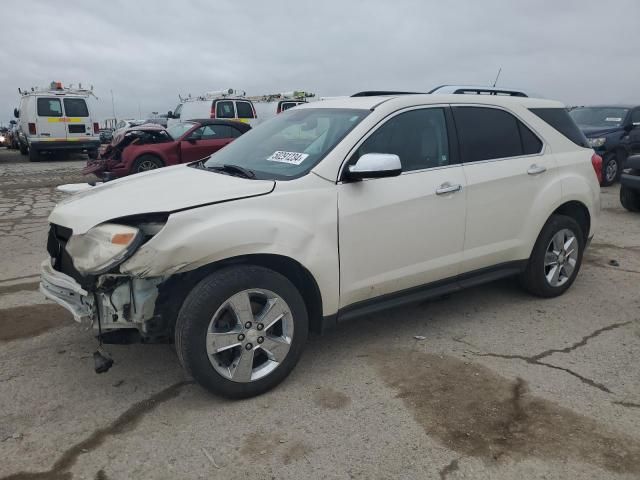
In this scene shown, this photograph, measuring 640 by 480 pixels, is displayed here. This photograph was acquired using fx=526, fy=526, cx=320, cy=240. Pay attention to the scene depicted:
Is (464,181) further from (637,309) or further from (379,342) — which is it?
(637,309)

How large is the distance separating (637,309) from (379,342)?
2347 mm

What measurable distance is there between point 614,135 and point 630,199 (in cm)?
324

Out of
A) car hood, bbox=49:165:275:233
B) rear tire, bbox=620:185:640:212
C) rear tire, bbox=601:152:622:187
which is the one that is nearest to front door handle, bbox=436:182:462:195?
car hood, bbox=49:165:275:233

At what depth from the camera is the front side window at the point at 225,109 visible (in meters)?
17.0

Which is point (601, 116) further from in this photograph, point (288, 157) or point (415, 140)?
point (288, 157)

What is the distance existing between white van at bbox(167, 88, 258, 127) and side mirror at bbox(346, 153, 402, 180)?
14.1 metres

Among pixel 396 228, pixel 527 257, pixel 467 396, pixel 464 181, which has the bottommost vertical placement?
pixel 467 396

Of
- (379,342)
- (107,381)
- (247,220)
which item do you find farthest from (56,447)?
(379,342)

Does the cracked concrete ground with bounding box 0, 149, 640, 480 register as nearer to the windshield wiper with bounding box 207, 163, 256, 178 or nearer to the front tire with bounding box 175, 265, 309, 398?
the front tire with bounding box 175, 265, 309, 398

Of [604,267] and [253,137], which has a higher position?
[253,137]

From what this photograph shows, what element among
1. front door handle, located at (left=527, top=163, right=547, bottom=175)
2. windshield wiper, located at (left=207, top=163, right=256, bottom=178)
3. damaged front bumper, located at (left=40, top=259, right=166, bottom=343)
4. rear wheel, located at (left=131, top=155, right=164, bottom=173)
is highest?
windshield wiper, located at (left=207, top=163, right=256, bottom=178)

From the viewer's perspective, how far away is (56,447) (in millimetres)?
2678

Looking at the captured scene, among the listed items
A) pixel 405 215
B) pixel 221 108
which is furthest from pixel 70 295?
pixel 221 108

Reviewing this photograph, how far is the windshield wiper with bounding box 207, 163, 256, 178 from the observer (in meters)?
3.37
